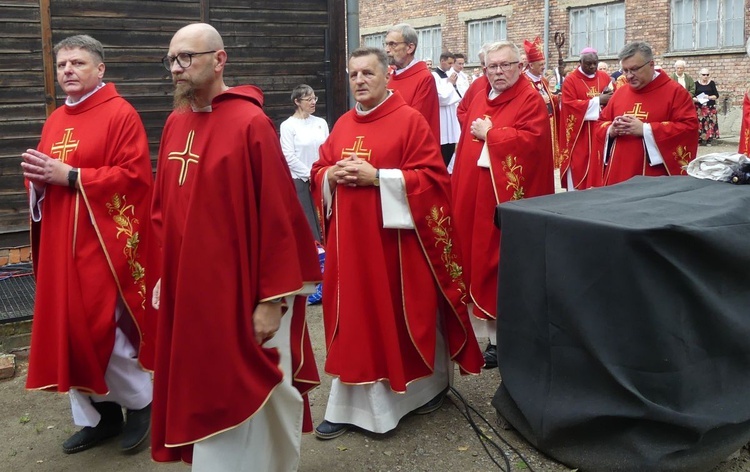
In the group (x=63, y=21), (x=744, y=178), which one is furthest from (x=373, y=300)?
(x=63, y=21)

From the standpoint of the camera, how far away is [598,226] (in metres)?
3.52

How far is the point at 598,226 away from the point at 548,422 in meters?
0.97

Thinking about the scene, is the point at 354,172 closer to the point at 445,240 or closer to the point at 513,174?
the point at 445,240

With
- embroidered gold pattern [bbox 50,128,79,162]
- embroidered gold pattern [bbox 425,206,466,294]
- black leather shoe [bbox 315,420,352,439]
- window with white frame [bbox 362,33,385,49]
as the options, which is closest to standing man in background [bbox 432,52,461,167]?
embroidered gold pattern [bbox 425,206,466,294]

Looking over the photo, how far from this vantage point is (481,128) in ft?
17.3

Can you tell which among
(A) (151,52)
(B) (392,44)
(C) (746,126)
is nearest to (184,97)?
(B) (392,44)

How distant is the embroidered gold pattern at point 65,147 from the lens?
416cm

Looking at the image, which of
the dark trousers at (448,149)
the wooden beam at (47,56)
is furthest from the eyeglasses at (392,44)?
the wooden beam at (47,56)

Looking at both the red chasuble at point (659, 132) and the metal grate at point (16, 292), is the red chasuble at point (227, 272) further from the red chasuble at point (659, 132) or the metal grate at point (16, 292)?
the red chasuble at point (659, 132)

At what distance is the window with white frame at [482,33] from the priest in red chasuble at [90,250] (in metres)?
19.3

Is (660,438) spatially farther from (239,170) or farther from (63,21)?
(63,21)

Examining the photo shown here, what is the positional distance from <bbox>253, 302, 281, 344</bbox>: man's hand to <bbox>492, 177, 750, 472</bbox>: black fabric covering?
1.35 metres

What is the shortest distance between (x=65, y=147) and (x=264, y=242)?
5.51ft

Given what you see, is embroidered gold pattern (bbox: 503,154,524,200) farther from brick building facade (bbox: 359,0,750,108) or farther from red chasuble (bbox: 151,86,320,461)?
brick building facade (bbox: 359,0,750,108)
